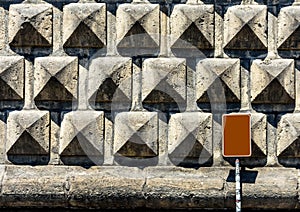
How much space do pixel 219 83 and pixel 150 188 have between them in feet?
3.08

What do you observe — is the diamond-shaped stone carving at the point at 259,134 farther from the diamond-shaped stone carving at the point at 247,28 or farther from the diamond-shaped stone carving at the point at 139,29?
the diamond-shaped stone carving at the point at 139,29

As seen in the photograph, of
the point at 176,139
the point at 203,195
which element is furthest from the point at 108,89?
the point at 203,195

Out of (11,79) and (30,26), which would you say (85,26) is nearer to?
(30,26)

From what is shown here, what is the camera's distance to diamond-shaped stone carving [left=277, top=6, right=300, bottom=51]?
582 cm

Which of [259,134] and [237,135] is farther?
[259,134]

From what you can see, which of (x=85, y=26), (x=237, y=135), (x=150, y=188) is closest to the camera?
(x=237, y=135)

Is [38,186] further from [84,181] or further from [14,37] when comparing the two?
[14,37]

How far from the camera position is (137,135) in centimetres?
579

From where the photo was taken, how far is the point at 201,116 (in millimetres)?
5805

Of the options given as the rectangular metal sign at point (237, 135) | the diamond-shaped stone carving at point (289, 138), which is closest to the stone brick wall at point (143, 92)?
the diamond-shaped stone carving at point (289, 138)

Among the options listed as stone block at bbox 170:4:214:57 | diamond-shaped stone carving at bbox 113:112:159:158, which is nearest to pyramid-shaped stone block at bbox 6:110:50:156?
diamond-shaped stone carving at bbox 113:112:159:158

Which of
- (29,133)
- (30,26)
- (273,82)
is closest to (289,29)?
(273,82)

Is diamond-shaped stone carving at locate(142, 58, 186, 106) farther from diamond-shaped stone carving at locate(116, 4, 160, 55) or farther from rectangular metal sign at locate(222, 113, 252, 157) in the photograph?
rectangular metal sign at locate(222, 113, 252, 157)

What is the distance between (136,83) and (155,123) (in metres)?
0.34
